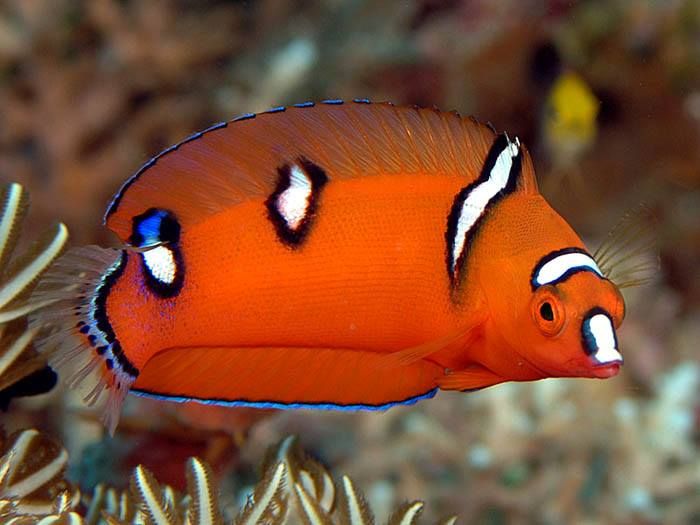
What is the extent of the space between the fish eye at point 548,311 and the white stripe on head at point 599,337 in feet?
0.17

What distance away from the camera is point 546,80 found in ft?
19.9

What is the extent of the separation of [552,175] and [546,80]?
2.47 feet

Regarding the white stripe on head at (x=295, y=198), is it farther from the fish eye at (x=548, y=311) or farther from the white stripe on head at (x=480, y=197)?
the fish eye at (x=548, y=311)

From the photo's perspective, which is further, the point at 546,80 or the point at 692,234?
the point at 546,80

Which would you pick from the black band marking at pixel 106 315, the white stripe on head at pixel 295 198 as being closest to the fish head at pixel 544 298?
the white stripe on head at pixel 295 198

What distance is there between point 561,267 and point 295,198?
22.3 inches

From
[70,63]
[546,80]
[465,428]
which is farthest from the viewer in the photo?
[546,80]

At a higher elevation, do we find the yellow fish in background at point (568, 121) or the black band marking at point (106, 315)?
the yellow fish in background at point (568, 121)

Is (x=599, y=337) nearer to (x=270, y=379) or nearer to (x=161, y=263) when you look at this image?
(x=270, y=379)

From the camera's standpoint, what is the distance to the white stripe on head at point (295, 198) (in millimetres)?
1607

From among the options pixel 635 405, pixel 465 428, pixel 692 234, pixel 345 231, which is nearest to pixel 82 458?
pixel 345 231

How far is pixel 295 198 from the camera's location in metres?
1.62

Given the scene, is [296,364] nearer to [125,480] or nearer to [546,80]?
[125,480]

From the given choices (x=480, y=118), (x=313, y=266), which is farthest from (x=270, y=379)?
(x=480, y=118)
